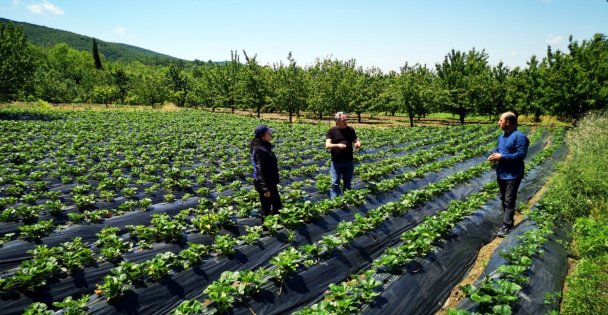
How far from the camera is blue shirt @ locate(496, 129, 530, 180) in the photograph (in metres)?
6.39

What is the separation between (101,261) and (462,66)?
43591 mm

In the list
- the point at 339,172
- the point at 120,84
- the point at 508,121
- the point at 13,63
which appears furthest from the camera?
the point at 120,84

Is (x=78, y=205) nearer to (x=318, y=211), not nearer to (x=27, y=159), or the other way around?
(x=318, y=211)

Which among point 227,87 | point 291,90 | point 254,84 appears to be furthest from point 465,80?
point 227,87

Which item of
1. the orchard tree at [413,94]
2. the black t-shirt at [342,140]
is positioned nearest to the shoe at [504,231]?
the black t-shirt at [342,140]

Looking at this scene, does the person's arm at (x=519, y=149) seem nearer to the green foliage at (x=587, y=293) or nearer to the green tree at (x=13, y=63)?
the green foliage at (x=587, y=293)

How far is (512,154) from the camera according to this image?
21.1ft

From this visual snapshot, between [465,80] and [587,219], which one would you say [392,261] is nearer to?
[587,219]

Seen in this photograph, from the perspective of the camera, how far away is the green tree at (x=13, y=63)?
30469 millimetres

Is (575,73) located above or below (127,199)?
above

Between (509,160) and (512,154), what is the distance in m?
0.19

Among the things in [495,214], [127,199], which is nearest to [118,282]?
[127,199]

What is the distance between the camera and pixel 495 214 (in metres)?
7.89

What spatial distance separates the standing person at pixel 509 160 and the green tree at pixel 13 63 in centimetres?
4077
